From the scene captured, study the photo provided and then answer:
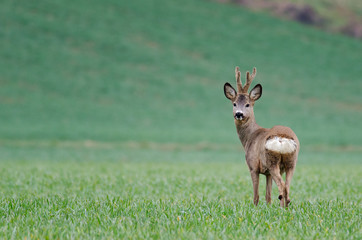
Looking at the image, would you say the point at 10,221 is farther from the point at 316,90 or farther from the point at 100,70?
the point at 316,90

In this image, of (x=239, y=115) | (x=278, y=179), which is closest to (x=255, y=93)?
(x=239, y=115)

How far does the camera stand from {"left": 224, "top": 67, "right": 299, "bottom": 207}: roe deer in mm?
6652

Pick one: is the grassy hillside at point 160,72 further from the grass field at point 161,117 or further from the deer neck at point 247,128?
the deer neck at point 247,128

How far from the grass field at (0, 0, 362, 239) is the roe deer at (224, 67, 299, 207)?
503mm

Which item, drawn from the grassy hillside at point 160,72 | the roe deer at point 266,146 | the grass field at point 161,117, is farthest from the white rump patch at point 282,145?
the grassy hillside at point 160,72

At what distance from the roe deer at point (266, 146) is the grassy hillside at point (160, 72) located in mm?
26141

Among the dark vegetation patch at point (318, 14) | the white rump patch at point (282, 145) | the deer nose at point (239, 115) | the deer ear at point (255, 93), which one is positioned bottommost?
the white rump patch at point (282, 145)

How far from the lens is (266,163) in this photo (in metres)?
6.89

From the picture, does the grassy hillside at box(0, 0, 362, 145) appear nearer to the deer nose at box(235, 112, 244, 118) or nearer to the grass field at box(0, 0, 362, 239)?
the grass field at box(0, 0, 362, 239)

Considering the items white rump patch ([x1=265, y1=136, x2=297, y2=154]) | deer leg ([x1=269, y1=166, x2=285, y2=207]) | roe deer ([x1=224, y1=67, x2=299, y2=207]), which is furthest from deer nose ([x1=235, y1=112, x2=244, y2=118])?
deer leg ([x1=269, y1=166, x2=285, y2=207])

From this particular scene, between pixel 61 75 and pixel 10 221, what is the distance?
4254 centimetres

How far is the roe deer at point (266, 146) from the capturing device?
665 cm

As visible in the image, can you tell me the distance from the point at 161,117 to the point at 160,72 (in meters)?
10.4

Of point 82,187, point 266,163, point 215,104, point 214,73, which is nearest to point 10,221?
point 266,163
